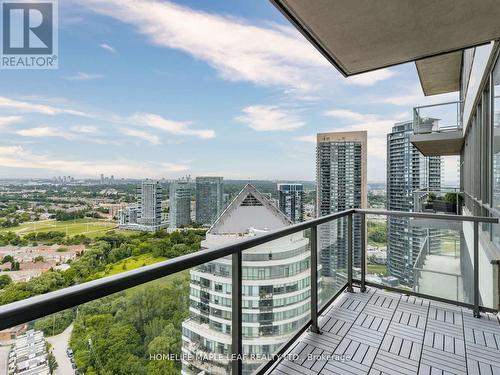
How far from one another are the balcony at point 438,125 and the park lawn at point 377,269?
6.53 metres

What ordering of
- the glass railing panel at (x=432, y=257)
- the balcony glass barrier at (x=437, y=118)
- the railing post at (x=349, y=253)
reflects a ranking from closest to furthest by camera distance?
1. the glass railing panel at (x=432, y=257)
2. the railing post at (x=349, y=253)
3. the balcony glass barrier at (x=437, y=118)

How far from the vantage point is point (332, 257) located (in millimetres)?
3605

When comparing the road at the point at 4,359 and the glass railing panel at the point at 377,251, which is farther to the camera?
the glass railing panel at the point at 377,251

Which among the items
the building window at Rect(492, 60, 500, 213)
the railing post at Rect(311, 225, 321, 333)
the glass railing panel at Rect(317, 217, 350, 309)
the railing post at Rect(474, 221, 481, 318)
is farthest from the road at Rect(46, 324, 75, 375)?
the building window at Rect(492, 60, 500, 213)

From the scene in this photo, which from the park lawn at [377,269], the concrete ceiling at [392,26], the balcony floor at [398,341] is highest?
the concrete ceiling at [392,26]

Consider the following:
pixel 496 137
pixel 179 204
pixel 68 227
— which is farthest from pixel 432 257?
pixel 179 204

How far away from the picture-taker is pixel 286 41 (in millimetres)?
16172

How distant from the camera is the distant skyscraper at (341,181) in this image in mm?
3873

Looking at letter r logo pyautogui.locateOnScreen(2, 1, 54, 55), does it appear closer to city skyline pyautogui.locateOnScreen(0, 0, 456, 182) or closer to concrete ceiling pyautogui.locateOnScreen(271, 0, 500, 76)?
city skyline pyautogui.locateOnScreen(0, 0, 456, 182)

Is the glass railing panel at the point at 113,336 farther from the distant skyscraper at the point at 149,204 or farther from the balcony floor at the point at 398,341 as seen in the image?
the distant skyscraper at the point at 149,204

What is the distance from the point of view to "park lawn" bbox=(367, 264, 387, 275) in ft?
13.5

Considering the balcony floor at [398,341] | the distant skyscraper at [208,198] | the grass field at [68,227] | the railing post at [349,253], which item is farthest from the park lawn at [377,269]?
the distant skyscraper at [208,198]

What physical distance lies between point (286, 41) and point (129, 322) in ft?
57.5

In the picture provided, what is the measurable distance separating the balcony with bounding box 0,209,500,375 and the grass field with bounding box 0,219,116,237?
676 centimetres
